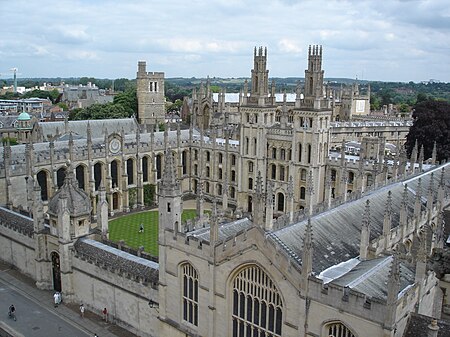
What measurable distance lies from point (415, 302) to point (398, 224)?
7221mm

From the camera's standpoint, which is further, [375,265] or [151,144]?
[151,144]

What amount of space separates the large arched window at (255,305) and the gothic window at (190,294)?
2.12 m

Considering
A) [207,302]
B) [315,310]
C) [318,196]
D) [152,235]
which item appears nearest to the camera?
[315,310]

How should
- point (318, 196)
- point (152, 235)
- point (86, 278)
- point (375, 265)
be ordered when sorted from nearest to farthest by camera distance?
point (375, 265) < point (86, 278) < point (152, 235) < point (318, 196)

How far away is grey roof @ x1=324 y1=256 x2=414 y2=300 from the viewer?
15289 mm

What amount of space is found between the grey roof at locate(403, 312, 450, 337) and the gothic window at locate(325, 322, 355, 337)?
185 centimetres

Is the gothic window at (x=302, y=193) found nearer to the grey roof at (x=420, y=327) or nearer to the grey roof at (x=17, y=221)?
the grey roof at (x=17, y=221)

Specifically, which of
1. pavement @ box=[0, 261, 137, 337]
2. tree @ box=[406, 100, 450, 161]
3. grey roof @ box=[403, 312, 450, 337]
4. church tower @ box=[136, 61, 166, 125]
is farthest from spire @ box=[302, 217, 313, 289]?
church tower @ box=[136, 61, 166, 125]

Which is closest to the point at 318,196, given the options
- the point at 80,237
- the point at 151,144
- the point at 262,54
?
the point at 262,54

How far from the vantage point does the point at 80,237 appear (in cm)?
2569

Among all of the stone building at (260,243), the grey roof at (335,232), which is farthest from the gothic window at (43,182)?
the grey roof at (335,232)

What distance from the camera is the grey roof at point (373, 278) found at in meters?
15.3

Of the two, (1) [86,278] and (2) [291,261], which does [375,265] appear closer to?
(2) [291,261]

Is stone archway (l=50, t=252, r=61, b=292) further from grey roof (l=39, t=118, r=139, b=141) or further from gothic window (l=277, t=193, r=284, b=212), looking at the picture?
grey roof (l=39, t=118, r=139, b=141)
